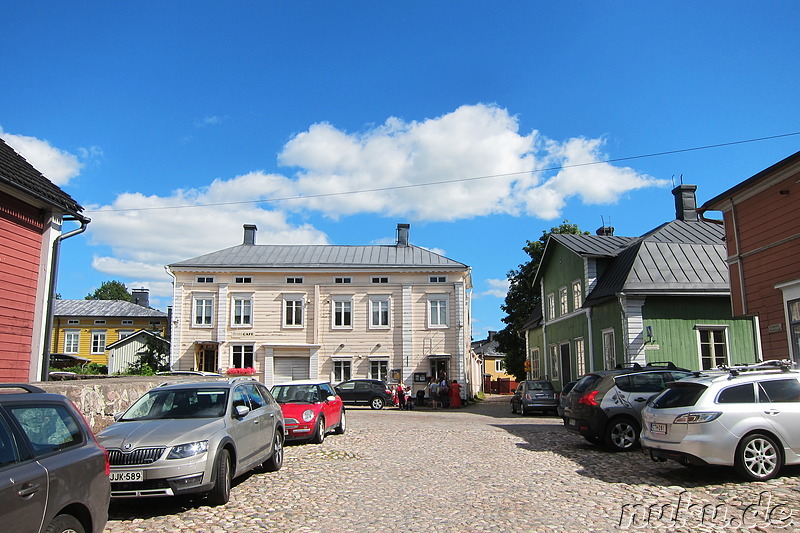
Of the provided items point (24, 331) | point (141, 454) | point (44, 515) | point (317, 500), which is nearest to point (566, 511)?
point (317, 500)

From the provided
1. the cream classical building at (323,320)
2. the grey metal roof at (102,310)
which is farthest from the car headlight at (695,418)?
the grey metal roof at (102,310)

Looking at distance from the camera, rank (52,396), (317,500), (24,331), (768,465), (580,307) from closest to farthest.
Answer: (52,396) < (317,500) < (768,465) < (24,331) < (580,307)

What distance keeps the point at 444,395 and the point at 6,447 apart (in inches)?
1205

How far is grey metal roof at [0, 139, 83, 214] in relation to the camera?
13.0 meters

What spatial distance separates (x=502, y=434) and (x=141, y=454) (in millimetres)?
11281

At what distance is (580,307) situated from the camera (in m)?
26.8

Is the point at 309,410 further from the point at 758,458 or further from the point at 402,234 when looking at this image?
the point at 402,234

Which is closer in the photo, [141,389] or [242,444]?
[242,444]

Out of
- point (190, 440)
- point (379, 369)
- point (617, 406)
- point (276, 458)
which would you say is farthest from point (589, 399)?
point (379, 369)

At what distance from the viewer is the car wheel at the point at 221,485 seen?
7.97 meters

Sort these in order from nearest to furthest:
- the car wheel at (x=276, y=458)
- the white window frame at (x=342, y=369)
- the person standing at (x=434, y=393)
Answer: the car wheel at (x=276, y=458)
the person standing at (x=434, y=393)
the white window frame at (x=342, y=369)

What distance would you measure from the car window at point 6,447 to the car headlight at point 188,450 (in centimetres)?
308

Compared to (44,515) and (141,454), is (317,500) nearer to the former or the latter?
(141,454)

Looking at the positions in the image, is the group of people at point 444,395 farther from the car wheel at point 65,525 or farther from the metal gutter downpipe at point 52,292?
the car wheel at point 65,525
